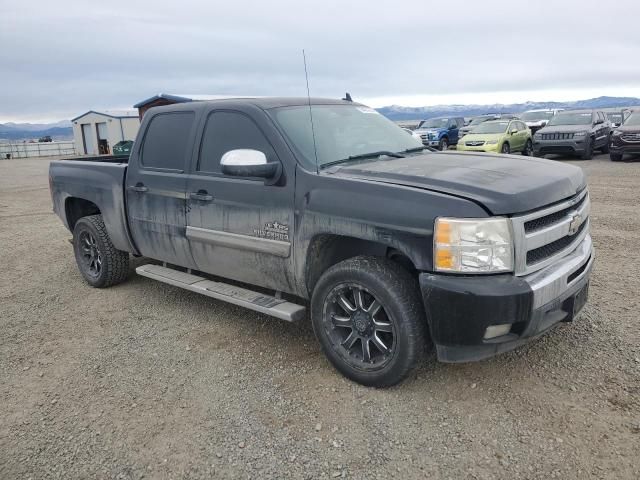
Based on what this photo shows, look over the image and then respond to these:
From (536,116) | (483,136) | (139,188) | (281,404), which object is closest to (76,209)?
(139,188)

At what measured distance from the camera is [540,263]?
10.1ft

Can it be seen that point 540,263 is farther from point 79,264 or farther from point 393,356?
point 79,264

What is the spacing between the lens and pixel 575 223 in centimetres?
339

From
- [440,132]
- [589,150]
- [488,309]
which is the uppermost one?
[440,132]

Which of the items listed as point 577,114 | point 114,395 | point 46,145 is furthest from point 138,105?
point 114,395

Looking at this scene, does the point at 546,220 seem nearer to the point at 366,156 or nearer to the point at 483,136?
the point at 366,156

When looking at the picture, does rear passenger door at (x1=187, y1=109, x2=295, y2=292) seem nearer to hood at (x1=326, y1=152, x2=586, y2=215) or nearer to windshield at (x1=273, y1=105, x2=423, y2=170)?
windshield at (x1=273, y1=105, x2=423, y2=170)

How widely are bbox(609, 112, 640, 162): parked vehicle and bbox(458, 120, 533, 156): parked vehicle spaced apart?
3239 mm

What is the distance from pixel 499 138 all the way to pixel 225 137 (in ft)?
48.8

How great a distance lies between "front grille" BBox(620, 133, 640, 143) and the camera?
1481 cm

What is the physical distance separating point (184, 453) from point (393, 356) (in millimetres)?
1319

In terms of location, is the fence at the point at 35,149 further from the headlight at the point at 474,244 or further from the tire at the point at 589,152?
the headlight at the point at 474,244

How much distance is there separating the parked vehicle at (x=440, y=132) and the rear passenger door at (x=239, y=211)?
1903 cm

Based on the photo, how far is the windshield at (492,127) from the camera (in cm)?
1786
